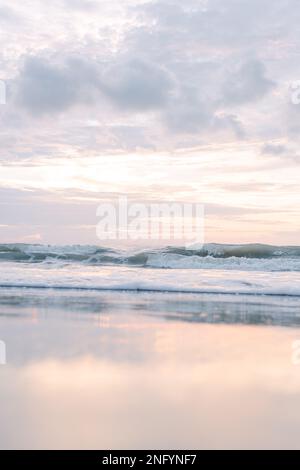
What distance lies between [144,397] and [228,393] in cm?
61

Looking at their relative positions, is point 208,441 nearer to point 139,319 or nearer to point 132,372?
point 132,372

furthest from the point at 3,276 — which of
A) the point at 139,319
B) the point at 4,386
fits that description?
the point at 4,386

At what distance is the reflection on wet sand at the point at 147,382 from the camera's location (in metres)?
3.17

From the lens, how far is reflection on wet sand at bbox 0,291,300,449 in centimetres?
317

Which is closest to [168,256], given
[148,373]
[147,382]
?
[148,373]

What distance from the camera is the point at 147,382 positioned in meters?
4.20
